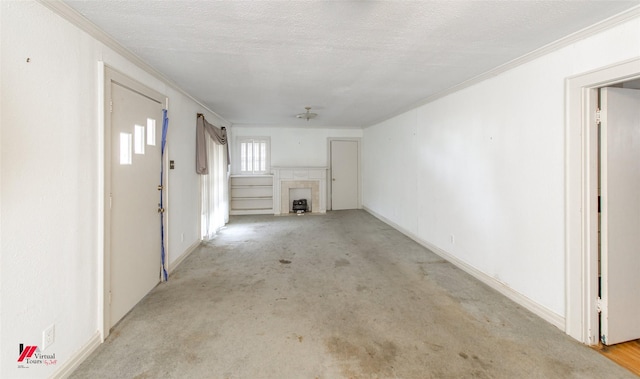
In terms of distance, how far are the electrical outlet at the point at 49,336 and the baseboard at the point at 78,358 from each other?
0.21 metres

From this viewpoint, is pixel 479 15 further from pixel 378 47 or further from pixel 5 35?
pixel 5 35

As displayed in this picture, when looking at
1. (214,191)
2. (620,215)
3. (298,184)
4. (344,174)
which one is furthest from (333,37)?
(344,174)

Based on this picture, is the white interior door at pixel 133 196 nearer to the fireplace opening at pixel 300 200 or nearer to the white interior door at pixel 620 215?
the white interior door at pixel 620 215

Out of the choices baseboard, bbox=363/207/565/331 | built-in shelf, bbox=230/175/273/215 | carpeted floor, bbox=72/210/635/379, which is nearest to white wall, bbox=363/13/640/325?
baseboard, bbox=363/207/565/331

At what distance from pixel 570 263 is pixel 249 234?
484cm

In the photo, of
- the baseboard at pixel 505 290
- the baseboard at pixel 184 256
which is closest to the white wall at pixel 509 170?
the baseboard at pixel 505 290

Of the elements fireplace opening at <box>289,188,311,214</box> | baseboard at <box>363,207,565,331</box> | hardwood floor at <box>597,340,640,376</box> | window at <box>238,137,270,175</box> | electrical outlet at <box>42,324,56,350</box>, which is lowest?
hardwood floor at <box>597,340,640,376</box>

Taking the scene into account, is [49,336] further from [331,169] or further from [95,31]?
[331,169]

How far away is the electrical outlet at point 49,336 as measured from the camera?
165 cm

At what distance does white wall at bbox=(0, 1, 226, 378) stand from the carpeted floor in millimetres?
530

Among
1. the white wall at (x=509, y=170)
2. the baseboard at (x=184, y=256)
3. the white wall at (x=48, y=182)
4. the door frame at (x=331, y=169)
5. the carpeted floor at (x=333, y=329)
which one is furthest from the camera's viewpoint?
the door frame at (x=331, y=169)

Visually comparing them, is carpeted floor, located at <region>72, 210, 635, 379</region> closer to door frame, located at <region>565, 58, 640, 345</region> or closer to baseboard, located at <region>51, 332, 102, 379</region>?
baseboard, located at <region>51, 332, 102, 379</region>

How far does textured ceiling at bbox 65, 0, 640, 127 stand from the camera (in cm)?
177

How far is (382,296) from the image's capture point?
9.61 feet
